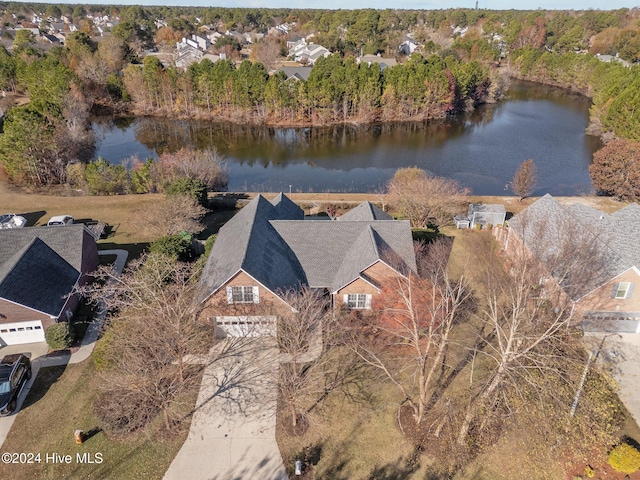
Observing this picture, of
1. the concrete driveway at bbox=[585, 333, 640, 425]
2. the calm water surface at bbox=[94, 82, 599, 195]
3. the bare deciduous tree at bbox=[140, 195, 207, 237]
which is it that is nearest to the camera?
the concrete driveway at bbox=[585, 333, 640, 425]

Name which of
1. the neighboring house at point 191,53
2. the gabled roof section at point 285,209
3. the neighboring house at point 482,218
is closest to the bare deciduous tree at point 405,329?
the gabled roof section at point 285,209

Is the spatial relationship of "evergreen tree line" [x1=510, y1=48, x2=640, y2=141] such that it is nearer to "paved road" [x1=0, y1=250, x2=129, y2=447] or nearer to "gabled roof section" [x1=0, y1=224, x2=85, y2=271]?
"gabled roof section" [x1=0, y1=224, x2=85, y2=271]

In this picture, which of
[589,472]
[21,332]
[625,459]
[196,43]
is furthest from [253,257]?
[196,43]

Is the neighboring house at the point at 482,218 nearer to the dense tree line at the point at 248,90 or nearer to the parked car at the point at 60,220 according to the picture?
the dense tree line at the point at 248,90

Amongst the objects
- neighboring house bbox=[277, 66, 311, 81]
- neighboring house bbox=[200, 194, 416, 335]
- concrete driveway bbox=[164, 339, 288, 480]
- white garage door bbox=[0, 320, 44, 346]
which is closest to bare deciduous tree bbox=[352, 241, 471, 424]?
neighboring house bbox=[200, 194, 416, 335]

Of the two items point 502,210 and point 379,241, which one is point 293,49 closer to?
point 502,210

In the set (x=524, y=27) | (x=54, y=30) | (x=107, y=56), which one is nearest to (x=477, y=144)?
(x=107, y=56)

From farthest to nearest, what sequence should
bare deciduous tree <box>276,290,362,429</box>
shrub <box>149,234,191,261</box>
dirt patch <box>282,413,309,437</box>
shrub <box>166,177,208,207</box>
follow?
shrub <box>166,177,208,207</box>, shrub <box>149,234,191,261</box>, bare deciduous tree <box>276,290,362,429</box>, dirt patch <box>282,413,309,437</box>

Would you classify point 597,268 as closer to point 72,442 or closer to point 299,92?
point 72,442
